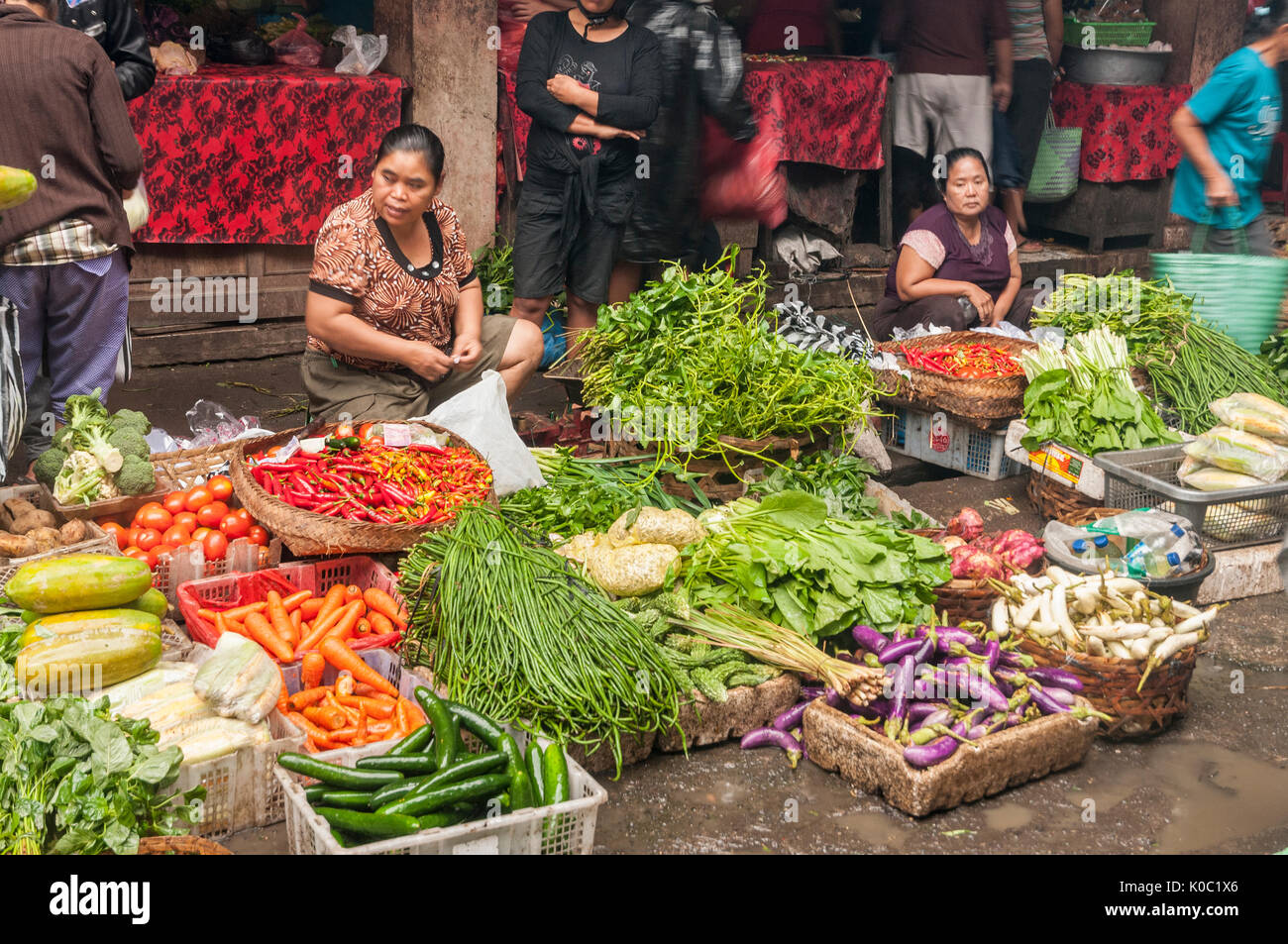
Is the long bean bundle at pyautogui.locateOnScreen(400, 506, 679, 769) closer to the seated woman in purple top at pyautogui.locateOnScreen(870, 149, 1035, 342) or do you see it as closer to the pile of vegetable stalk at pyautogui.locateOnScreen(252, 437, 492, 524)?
the pile of vegetable stalk at pyautogui.locateOnScreen(252, 437, 492, 524)

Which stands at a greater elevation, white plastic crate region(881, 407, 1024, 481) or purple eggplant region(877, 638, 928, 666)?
white plastic crate region(881, 407, 1024, 481)

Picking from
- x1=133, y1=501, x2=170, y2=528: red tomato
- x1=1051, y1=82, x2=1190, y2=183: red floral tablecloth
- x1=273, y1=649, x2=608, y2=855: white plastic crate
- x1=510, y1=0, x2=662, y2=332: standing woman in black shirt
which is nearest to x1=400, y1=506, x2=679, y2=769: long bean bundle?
x1=273, y1=649, x2=608, y2=855: white plastic crate

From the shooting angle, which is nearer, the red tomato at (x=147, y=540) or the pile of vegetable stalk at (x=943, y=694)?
the pile of vegetable stalk at (x=943, y=694)

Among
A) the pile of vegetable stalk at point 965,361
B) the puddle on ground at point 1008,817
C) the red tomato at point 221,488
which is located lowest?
the puddle on ground at point 1008,817

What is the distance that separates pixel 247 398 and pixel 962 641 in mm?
4213

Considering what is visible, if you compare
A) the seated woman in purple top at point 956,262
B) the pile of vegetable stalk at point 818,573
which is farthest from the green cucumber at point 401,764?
the seated woman in purple top at point 956,262

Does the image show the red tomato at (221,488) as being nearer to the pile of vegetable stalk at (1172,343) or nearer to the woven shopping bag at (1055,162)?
the pile of vegetable stalk at (1172,343)

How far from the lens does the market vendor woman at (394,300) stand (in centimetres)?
471

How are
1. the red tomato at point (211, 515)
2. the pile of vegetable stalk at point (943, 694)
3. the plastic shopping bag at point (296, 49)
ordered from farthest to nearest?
the plastic shopping bag at point (296, 49), the red tomato at point (211, 515), the pile of vegetable stalk at point (943, 694)

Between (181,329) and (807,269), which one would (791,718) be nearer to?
(181,329)

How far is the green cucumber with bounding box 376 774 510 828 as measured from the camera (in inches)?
106

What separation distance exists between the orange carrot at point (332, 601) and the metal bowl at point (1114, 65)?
23.9 feet

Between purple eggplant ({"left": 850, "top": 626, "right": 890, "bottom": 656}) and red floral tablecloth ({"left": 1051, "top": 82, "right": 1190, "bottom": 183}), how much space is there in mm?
6471

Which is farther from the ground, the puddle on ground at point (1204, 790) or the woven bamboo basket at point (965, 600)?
the woven bamboo basket at point (965, 600)
